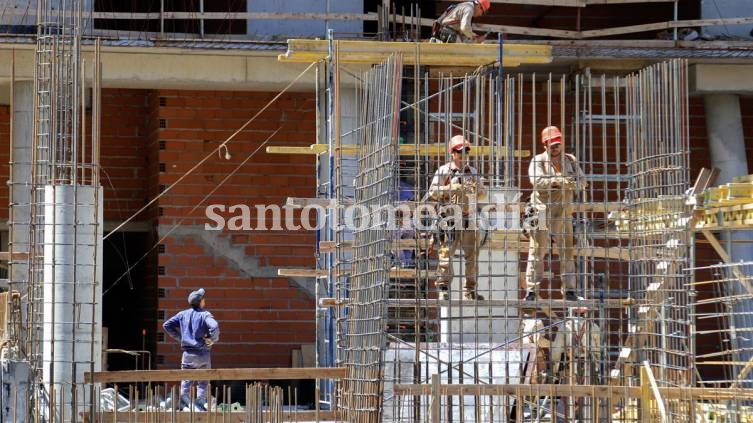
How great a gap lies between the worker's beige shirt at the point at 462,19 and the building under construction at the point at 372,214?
0.94ft

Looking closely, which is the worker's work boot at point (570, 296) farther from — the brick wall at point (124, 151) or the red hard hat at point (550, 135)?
the brick wall at point (124, 151)

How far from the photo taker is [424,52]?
51.1 ft

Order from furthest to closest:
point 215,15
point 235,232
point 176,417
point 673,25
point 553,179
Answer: point 235,232, point 673,25, point 215,15, point 553,179, point 176,417

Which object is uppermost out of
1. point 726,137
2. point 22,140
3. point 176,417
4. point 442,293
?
point 726,137

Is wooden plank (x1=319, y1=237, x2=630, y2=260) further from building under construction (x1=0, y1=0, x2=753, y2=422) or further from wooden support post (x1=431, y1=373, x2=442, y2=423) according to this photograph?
wooden support post (x1=431, y1=373, x2=442, y2=423)

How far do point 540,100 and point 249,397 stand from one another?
9.17 metres

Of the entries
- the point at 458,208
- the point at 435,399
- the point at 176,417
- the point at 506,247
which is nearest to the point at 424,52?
the point at 458,208

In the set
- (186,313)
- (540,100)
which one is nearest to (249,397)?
(186,313)

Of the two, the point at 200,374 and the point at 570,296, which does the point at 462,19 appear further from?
the point at 200,374

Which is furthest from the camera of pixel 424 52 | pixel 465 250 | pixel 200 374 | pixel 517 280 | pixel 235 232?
pixel 235 232

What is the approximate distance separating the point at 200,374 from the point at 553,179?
3701 mm

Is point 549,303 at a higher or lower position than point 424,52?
lower

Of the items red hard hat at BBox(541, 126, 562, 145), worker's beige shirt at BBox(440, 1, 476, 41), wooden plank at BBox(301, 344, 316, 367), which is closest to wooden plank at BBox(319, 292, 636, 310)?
red hard hat at BBox(541, 126, 562, 145)

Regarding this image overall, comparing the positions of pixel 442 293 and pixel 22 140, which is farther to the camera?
pixel 22 140
